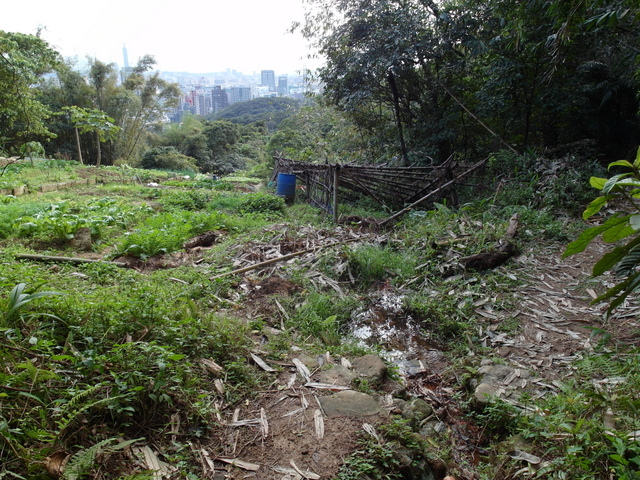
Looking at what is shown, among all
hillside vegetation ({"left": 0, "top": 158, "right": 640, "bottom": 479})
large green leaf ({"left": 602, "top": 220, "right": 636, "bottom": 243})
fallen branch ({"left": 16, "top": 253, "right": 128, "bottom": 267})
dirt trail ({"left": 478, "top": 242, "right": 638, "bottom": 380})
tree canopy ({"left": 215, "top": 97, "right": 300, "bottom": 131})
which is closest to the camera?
large green leaf ({"left": 602, "top": 220, "right": 636, "bottom": 243})

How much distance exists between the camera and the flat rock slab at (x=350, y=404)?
243cm

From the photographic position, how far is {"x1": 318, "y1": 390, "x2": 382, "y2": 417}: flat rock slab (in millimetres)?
2426

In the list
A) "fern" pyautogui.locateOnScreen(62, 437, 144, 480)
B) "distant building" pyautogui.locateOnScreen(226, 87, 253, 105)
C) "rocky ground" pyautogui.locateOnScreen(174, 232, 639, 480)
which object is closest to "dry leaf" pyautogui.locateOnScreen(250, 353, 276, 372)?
"rocky ground" pyautogui.locateOnScreen(174, 232, 639, 480)

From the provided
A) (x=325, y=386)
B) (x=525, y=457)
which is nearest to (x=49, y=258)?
(x=325, y=386)

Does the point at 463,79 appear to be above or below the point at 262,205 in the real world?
above

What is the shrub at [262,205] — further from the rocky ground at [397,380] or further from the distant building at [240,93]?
the distant building at [240,93]

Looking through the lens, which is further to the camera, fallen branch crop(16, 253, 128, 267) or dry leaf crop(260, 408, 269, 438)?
fallen branch crop(16, 253, 128, 267)

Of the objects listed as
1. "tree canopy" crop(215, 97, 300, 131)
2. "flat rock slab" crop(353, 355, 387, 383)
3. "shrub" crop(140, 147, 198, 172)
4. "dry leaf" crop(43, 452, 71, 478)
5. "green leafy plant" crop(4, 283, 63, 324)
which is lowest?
"flat rock slab" crop(353, 355, 387, 383)

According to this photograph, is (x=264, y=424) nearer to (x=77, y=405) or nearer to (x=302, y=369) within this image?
(x=302, y=369)

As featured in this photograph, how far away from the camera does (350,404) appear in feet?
8.25

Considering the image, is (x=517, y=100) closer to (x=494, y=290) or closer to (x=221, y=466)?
(x=494, y=290)

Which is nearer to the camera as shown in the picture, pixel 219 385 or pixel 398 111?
pixel 219 385

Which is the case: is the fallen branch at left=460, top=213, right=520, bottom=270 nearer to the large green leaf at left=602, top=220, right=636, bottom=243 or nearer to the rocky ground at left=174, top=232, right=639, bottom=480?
the rocky ground at left=174, top=232, right=639, bottom=480

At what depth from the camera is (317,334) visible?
3.82 metres
